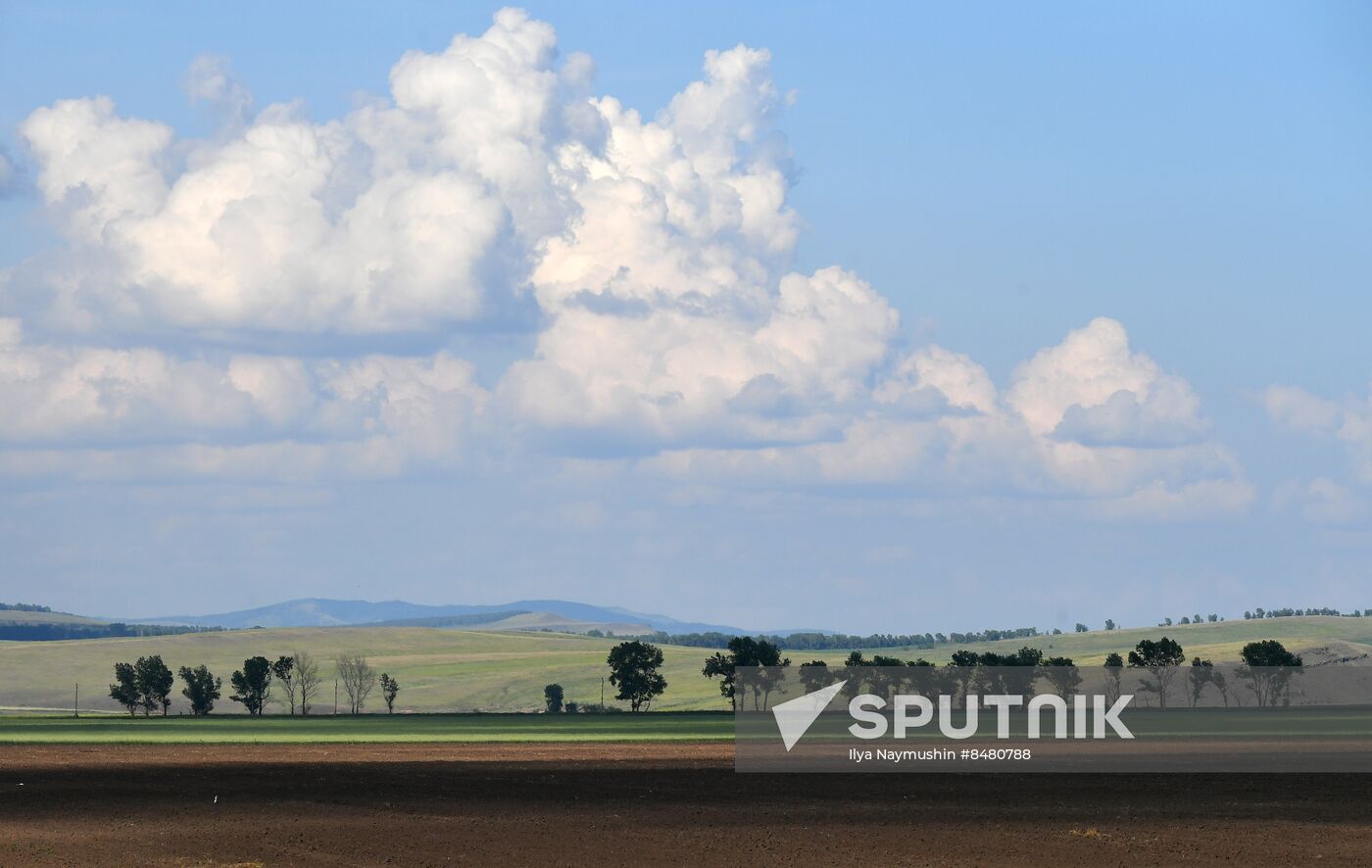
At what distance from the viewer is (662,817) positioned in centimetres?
5875

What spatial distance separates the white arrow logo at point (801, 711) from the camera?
4981 inches

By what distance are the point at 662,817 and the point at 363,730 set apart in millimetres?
102190

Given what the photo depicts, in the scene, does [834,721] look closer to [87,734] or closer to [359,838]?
[87,734]

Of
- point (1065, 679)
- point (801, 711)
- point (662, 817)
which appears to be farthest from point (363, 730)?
point (662, 817)

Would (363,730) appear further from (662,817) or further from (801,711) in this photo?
(662,817)

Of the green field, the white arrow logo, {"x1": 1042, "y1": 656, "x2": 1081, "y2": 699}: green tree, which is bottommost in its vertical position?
the green field

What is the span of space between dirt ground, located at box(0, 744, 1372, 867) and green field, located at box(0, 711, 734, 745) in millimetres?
47493

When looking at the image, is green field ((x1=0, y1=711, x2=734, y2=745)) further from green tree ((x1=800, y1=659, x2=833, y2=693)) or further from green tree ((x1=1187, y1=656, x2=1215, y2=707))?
green tree ((x1=1187, y1=656, x2=1215, y2=707))

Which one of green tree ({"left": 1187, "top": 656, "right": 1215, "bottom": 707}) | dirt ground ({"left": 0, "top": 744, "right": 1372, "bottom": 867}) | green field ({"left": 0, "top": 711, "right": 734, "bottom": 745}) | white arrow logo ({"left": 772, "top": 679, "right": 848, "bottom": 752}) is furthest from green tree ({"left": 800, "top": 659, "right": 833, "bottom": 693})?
dirt ground ({"left": 0, "top": 744, "right": 1372, "bottom": 867})

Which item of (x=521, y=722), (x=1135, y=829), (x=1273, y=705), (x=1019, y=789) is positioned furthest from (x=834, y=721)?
(x=1135, y=829)

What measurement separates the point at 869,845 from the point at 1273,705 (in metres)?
148

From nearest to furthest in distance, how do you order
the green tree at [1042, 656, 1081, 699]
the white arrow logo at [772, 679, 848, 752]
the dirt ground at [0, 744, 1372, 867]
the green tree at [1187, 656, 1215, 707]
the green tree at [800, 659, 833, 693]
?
the dirt ground at [0, 744, 1372, 867], the white arrow logo at [772, 679, 848, 752], the green tree at [1042, 656, 1081, 699], the green tree at [800, 659, 833, 693], the green tree at [1187, 656, 1215, 707]

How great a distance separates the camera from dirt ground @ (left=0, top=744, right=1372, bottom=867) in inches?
1935

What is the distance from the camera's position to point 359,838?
171ft
